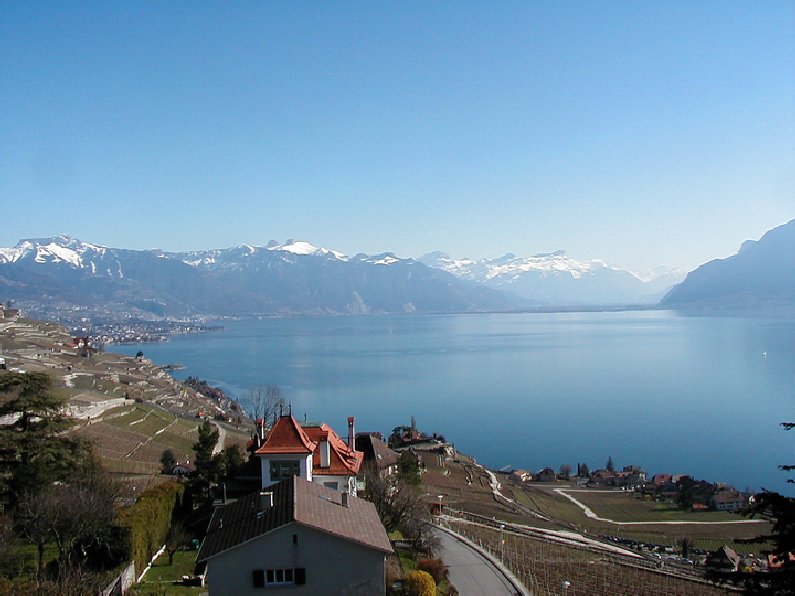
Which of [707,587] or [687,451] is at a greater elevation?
[707,587]

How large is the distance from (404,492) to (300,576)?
7094mm

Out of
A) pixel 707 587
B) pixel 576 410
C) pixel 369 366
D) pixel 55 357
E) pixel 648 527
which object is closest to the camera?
pixel 707 587

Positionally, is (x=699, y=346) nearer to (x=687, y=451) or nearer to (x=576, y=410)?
(x=576, y=410)

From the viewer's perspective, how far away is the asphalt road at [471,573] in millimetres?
13117

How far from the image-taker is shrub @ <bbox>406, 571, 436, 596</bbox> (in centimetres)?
1062

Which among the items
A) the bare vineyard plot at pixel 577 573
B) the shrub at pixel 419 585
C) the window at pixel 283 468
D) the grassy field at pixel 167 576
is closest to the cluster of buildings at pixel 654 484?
the bare vineyard plot at pixel 577 573

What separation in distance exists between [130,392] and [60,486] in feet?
113

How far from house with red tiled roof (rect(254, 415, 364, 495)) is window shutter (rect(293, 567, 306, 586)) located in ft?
15.4

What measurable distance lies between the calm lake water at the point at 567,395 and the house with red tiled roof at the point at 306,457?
93.5ft

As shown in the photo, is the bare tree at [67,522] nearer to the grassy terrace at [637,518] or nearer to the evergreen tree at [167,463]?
the evergreen tree at [167,463]

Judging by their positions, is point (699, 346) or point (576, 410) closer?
point (576, 410)

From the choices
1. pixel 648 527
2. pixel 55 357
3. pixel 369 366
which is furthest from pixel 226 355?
pixel 648 527

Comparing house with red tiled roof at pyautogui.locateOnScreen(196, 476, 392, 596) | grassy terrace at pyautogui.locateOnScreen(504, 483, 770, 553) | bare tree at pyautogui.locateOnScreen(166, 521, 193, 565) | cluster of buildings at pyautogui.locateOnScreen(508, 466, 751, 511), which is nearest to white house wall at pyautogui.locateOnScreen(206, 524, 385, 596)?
house with red tiled roof at pyautogui.locateOnScreen(196, 476, 392, 596)

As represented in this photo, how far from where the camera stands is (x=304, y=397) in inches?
2425
